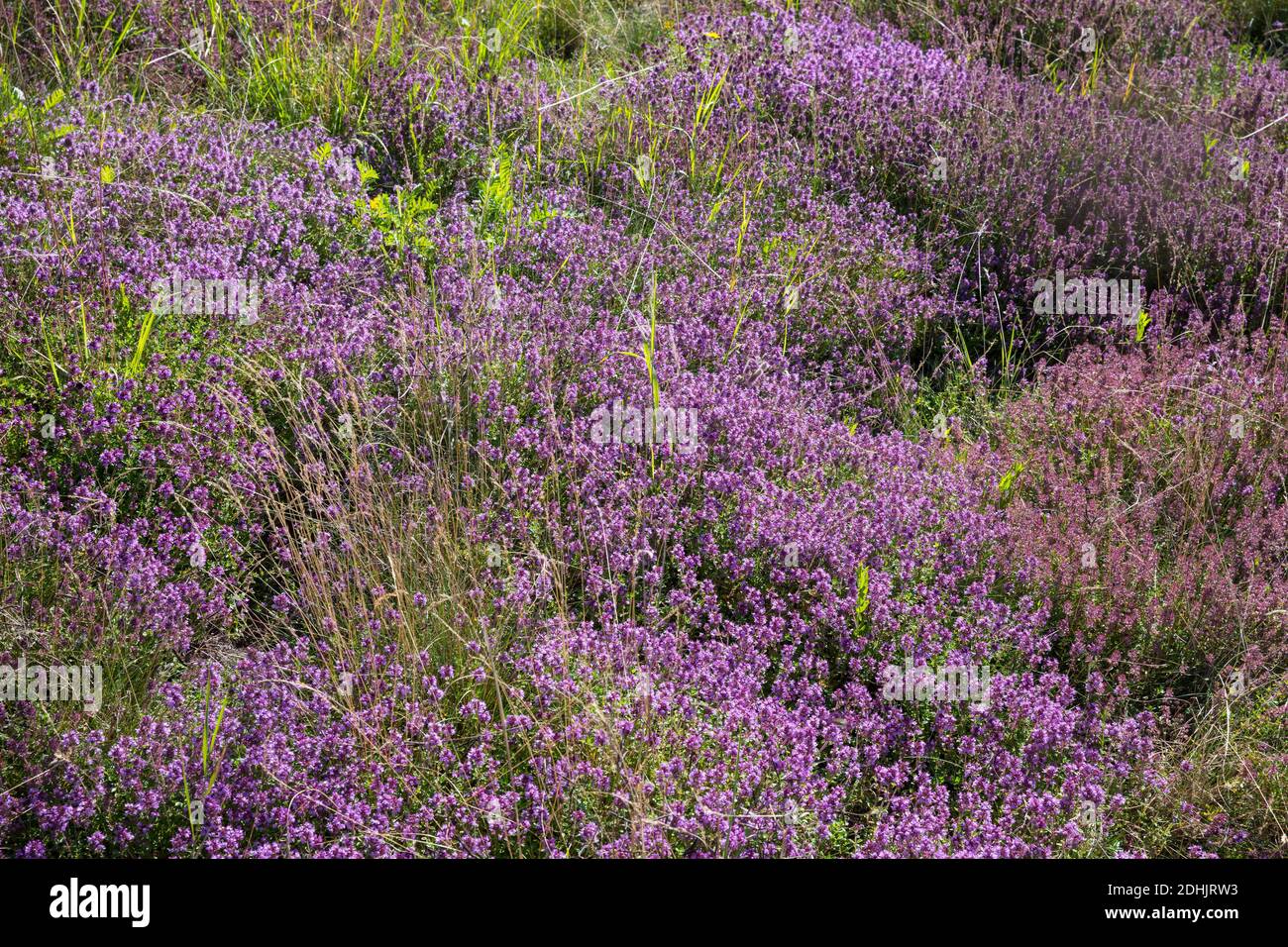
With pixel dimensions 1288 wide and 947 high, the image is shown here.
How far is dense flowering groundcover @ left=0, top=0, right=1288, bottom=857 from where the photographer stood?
3.19 m

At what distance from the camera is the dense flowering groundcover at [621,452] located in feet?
10.5

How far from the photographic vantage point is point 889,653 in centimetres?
369

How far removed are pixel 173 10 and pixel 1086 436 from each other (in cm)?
460

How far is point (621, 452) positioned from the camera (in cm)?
399

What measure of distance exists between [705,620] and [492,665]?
88 centimetres

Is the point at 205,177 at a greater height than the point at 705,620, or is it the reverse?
the point at 205,177

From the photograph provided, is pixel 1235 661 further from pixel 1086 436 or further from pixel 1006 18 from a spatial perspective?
pixel 1006 18

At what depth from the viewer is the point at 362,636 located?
11.1ft

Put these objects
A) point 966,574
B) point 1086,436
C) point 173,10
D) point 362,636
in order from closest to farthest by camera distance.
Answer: point 362,636
point 966,574
point 1086,436
point 173,10

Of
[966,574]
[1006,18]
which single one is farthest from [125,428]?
[1006,18]
